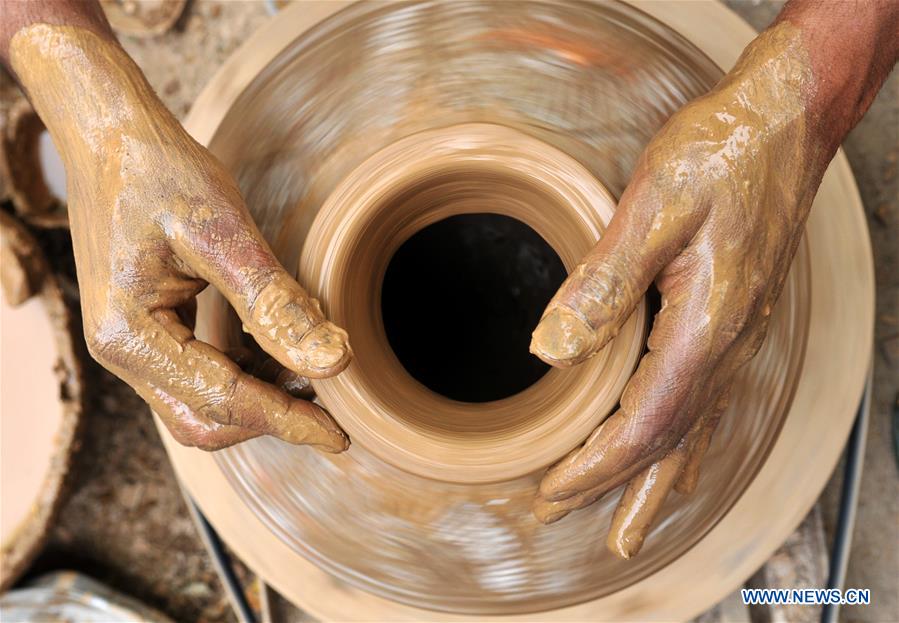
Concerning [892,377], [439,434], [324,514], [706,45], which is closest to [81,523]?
[324,514]

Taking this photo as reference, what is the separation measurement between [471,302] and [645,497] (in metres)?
0.64

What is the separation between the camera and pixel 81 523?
8.18ft

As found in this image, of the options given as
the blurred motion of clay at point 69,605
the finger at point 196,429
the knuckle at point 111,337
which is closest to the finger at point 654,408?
the finger at point 196,429

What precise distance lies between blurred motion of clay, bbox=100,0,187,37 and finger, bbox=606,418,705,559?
2.09 meters

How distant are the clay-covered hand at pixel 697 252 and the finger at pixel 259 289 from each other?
29cm

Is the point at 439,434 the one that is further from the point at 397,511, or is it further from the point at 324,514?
the point at 324,514

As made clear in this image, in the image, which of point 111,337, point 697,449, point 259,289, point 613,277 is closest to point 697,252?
point 613,277

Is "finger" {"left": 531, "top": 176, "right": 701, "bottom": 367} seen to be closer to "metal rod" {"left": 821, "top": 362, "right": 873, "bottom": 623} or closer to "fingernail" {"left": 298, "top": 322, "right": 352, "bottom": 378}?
"fingernail" {"left": 298, "top": 322, "right": 352, "bottom": 378}

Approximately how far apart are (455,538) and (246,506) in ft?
1.48

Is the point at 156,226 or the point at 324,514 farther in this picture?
the point at 324,514

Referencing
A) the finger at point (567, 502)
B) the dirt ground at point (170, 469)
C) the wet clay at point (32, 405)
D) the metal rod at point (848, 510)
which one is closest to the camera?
the finger at point (567, 502)

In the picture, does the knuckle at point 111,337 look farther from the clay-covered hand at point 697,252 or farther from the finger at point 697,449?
the finger at point 697,449

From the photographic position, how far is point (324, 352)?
959 millimetres

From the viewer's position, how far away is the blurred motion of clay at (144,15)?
2.32 meters
